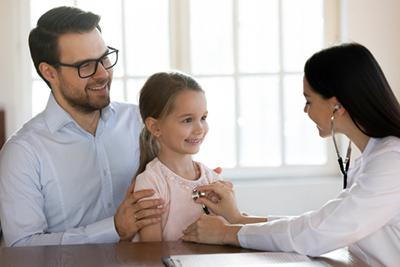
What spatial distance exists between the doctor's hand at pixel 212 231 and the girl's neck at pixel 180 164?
0.25 metres

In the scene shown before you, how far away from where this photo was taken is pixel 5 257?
2.03 m

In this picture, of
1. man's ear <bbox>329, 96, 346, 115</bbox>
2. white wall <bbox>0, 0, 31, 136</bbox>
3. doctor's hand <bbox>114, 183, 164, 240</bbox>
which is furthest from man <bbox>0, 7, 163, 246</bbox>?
white wall <bbox>0, 0, 31, 136</bbox>

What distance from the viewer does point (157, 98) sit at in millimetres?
2354

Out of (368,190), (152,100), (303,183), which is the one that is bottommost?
(303,183)

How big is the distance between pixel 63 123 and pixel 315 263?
106 cm

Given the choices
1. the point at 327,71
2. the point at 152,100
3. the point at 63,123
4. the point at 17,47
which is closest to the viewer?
the point at 327,71

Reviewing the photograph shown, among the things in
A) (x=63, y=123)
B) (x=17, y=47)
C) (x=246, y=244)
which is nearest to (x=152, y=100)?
(x=63, y=123)

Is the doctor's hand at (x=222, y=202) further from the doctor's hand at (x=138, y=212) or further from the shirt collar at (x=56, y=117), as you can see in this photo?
the shirt collar at (x=56, y=117)

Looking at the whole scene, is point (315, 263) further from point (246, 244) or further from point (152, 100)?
point (152, 100)

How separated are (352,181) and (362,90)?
0.82 feet

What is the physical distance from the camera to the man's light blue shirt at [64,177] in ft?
7.79

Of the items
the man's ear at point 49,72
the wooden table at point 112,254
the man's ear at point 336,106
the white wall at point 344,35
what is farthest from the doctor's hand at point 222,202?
the white wall at point 344,35

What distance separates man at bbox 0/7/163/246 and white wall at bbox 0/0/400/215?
1528mm

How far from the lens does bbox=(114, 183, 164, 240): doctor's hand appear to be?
2.20 meters
